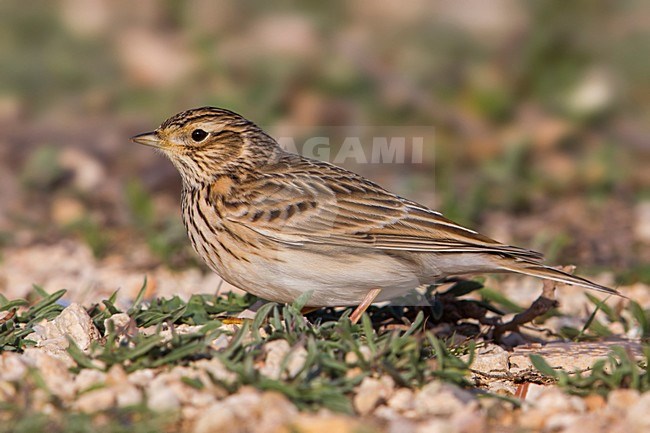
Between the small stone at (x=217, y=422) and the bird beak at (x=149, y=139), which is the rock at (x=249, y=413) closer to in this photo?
the small stone at (x=217, y=422)

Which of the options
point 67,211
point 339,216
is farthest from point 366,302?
point 67,211

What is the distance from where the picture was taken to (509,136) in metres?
10.6

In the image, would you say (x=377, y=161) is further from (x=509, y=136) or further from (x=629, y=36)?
Answer: (x=629, y=36)

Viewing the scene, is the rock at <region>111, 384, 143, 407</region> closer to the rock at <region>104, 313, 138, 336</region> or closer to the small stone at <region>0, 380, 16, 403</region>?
the small stone at <region>0, 380, 16, 403</region>

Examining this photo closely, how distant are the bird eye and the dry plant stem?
2.01 metres

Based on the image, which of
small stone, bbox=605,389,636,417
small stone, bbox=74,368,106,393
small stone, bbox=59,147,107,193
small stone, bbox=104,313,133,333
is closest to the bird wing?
small stone, bbox=104,313,133,333

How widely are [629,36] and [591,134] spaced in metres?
3.68

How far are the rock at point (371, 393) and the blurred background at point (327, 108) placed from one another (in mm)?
2756

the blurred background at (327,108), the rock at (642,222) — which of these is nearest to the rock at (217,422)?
the blurred background at (327,108)

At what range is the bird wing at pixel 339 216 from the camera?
18.2ft

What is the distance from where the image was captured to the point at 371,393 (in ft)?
14.3

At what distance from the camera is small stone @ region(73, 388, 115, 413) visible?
13.4 feet

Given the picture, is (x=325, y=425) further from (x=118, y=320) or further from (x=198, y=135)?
(x=198, y=135)

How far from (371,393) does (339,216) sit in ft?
5.16
